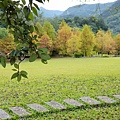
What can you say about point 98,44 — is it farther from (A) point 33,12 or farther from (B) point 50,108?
(A) point 33,12

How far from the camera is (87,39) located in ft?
71.1

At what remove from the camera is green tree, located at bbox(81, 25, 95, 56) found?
21.4m

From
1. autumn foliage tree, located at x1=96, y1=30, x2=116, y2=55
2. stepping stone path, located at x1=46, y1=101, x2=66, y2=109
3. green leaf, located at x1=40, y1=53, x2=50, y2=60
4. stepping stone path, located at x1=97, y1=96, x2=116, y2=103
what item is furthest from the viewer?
autumn foliage tree, located at x1=96, y1=30, x2=116, y2=55

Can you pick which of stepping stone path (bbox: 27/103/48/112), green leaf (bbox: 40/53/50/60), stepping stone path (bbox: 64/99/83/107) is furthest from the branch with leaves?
stepping stone path (bbox: 64/99/83/107)

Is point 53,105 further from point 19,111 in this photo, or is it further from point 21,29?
point 21,29

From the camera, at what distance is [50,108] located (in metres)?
3.30

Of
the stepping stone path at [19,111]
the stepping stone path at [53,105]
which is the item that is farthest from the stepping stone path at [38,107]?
the stepping stone path at [19,111]

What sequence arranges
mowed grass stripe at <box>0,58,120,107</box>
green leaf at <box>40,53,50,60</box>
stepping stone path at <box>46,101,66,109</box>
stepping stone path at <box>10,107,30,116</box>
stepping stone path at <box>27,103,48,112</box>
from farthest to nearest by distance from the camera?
mowed grass stripe at <box>0,58,120,107</box>
stepping stone path at <box>46,101,66,109</box>
stepping stone path at <box>27,103,48,112</box>
stepping stone path at <box>10,107,30,116</box>
green leaf at <box>40,53,50,60</box>

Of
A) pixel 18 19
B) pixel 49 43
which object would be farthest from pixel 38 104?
pixel 49 43

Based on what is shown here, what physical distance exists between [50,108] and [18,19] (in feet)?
9.02

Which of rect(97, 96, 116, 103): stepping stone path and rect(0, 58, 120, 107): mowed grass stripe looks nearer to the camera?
rect(97, 96, 116, 103): stepping stone path

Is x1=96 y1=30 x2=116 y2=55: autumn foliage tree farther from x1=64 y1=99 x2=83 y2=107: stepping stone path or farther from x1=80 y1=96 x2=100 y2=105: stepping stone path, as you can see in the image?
x1=64 y1=99 x2=83 y2=107: stepping stone path

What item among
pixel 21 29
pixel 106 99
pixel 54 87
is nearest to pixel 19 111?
pixel 106 99

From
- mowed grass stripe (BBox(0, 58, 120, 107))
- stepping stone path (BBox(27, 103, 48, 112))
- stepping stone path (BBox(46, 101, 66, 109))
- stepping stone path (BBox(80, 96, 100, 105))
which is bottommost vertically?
mowed grass stripe (BBox(0, 58, 120, 107))
